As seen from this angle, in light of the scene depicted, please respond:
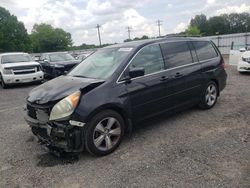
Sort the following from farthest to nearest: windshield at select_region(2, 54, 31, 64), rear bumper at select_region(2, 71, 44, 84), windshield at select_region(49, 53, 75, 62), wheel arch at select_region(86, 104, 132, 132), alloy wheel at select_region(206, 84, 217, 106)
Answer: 1. windshield at select_region(49, 53, 75, 62)
2. windshield at select_region(2, 54, 31, 64)
3. rear bumper at select_region(2, 71, 44, 84)
4. alloy wheel at select_region(206, 84, 217, 106)
5. wheel arch at select_region(86, 104, 132, 132)

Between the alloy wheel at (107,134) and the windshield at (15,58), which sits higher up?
the windshield at (15,58)

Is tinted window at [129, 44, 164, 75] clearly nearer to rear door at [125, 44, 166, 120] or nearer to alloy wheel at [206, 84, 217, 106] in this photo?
rear door at [125, 44, 166, 120]

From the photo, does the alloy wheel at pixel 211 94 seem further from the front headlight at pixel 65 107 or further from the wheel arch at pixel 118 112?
the front headlight at pixel 65 107

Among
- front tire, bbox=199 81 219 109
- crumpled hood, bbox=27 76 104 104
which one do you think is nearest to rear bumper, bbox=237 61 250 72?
front tire, bbox=199 81 219 109

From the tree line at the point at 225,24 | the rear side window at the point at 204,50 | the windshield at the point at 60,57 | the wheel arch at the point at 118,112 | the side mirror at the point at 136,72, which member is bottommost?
the wheel arch at the point at 118,112

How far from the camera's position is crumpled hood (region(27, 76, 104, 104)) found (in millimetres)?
4262

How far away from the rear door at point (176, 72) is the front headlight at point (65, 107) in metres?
1.88

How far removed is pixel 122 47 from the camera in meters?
5.29

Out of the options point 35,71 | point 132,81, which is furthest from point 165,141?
point 35,71

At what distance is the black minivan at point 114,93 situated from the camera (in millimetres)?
4113

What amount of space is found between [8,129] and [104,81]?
2.91 metres

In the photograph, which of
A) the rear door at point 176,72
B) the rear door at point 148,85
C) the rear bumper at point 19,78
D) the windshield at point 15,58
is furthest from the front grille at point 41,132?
the windshield at point 15,58

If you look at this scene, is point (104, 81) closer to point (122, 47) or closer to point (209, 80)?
point (122, 47)

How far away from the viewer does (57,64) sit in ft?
46.5
